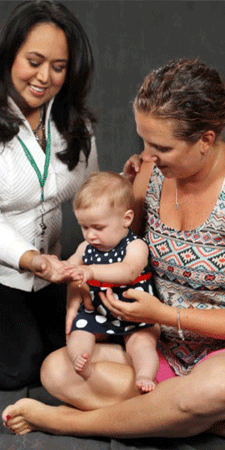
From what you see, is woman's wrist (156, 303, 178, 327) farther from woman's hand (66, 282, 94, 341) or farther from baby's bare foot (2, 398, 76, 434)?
baby's bare foot (2, 398, 76, 434)

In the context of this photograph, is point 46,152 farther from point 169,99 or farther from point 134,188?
point 169,99

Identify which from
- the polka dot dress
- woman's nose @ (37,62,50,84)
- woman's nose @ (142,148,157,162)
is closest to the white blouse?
woman's nose @ (37,62,50,84)

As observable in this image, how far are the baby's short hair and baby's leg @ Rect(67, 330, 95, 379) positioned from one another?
319 mm

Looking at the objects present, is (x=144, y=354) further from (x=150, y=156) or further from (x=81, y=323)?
(x=150, y=156)

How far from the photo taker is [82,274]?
1705mm

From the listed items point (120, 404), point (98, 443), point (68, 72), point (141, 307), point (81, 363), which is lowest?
point (98, 443)

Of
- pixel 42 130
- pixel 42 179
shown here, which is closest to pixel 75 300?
pixel 42 179

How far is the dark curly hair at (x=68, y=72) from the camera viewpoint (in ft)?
6.53

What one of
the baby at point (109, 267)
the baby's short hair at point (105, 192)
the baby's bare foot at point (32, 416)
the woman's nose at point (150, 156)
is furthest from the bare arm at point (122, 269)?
the baby's bare foot at point (32, 416)

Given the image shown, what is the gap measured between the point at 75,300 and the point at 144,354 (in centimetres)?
23

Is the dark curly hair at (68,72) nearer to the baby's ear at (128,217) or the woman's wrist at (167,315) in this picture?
the baby's ear at (128,217)

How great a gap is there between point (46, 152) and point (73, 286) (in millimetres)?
453

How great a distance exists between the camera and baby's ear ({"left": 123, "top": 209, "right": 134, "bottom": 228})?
1.76 meters

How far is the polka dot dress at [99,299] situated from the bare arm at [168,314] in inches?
3.6
